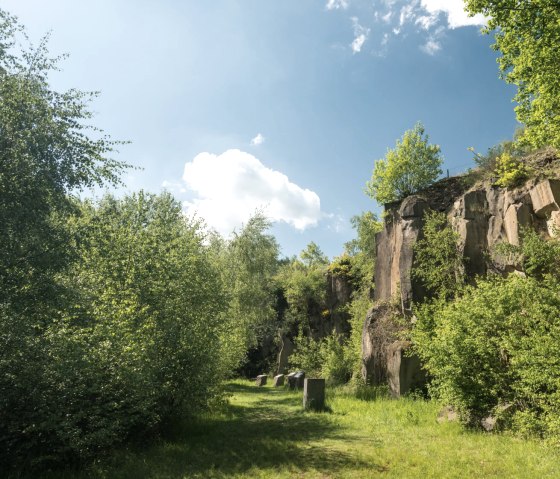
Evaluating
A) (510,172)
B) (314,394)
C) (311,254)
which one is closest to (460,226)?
(510,172)

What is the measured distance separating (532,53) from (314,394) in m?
13.0

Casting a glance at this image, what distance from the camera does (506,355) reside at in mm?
10352

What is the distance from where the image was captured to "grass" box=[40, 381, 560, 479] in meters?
7.42

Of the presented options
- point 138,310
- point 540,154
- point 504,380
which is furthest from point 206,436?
point 540,154

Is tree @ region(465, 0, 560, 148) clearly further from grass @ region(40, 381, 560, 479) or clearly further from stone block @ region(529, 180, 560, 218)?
grass @ region(40, 381, 560, 479)

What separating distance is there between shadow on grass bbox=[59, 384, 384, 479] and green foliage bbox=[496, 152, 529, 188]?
11622 mm

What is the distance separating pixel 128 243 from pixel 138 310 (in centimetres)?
255

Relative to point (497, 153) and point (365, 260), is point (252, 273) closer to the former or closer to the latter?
point (365, 260)

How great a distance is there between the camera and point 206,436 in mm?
10852

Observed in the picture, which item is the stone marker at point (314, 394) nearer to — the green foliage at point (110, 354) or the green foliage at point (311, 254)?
the green foliage at point (110, 354)

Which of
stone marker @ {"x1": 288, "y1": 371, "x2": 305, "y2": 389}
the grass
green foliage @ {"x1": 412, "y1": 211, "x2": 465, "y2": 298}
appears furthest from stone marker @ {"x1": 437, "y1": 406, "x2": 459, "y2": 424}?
stone marker @ {"x1": 288, "y1": 371, "x2": 305, "y2": 389}

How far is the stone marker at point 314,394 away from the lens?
14336 mm

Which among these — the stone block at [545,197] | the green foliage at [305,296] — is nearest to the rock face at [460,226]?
the stone block at [545,197]

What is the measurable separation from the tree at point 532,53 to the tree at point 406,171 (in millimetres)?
9956
